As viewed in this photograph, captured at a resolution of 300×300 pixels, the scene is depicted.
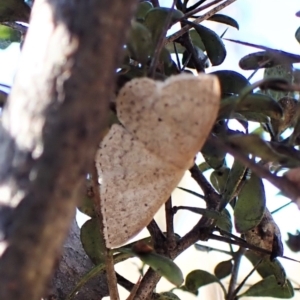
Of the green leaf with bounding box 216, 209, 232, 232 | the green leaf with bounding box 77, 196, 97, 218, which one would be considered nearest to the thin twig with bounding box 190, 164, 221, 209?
the green leaf with bounding box 216, 209, 232, 232

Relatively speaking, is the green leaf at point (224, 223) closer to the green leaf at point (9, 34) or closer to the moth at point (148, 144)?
the moth at point (148, 144)

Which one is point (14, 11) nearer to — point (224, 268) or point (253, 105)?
point (253, 105)

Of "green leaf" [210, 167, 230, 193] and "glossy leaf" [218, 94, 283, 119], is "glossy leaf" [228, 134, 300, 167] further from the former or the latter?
"green leaf" [210, 167, 230, 193]

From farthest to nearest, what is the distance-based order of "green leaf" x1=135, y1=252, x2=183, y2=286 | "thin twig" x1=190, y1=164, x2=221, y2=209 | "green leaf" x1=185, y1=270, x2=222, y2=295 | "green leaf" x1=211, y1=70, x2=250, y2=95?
"green leaf" x1=185, y1=270, x2=222, y2=295
"thin twig" x1=190, y1=164, x2=221, y2=209
"green leaf" x1=211, y1=70, x2=250, y2=95
"green leaf" x1=135, y1=252, x2=183, y2=286

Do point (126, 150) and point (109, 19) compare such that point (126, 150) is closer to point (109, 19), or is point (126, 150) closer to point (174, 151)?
point (174, 151)

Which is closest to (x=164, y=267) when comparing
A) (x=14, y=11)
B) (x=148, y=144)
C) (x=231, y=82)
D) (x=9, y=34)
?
(x=148, y=144)
